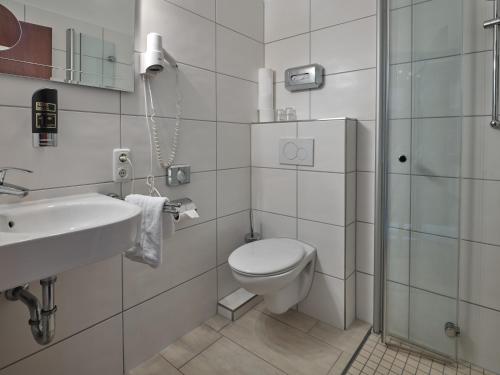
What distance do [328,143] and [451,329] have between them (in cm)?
105

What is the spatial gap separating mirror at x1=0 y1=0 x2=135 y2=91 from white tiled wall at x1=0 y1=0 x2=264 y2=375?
0.05 meters

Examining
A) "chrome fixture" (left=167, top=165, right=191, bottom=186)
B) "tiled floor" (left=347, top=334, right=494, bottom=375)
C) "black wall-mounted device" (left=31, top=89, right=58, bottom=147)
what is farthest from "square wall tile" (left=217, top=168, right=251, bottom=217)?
"tiled floor" (left=347, top=334, right=494, bottom=375)

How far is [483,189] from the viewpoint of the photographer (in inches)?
52.1

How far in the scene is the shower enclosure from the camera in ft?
4.24

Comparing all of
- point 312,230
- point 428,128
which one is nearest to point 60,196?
point 312,230

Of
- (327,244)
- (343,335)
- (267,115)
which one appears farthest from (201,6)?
(343,335)

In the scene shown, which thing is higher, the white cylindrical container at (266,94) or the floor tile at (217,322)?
the white cylindrical container at (266,94)

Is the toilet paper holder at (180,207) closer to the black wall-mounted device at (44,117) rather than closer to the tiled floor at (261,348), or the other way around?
the black wall-mounted device at (44,117)

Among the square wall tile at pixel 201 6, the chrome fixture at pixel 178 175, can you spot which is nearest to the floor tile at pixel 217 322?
the chrome fixture at pixel 178 175

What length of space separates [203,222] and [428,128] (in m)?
1.20

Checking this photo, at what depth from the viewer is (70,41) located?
3.63ft

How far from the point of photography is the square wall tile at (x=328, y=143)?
1562mm

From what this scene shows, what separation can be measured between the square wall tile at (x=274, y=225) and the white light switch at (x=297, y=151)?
0.35m

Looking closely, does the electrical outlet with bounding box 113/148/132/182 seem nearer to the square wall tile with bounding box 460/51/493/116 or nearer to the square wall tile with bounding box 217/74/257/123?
the square wall tile with bounding box 217/74/257/123
